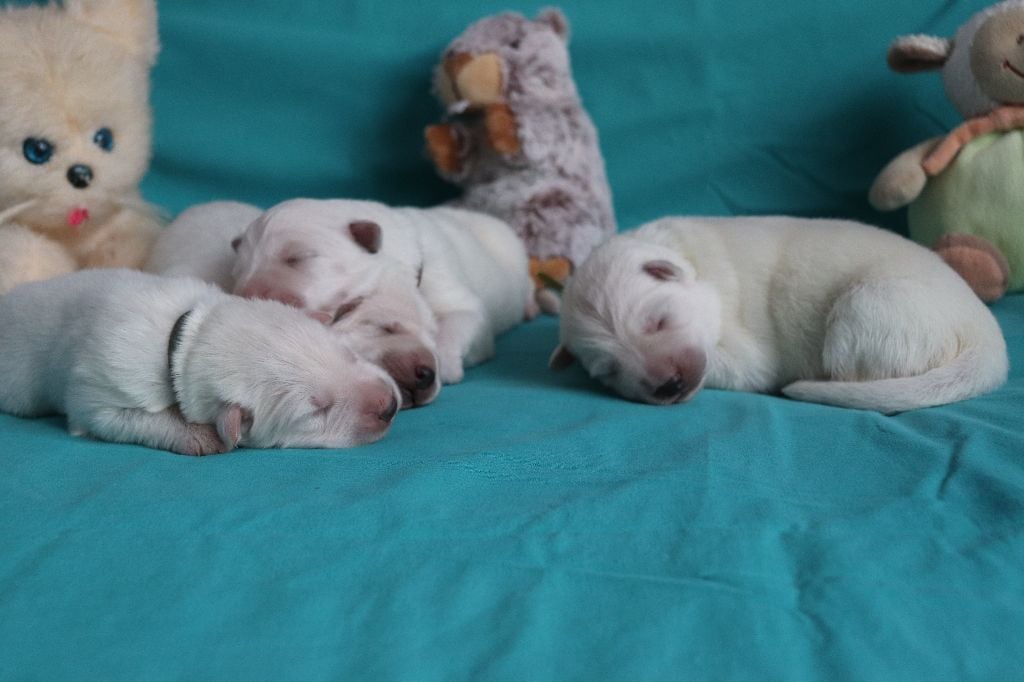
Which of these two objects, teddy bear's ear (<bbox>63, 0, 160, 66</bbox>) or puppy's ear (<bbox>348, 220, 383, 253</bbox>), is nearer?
puppy's ear (<bbox>348, 220, 383, 253</bbox>)

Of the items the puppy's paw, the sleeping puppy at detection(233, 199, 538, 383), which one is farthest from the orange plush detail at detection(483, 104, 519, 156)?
the sleeping puppy at detection(233, 199, 538, 383)

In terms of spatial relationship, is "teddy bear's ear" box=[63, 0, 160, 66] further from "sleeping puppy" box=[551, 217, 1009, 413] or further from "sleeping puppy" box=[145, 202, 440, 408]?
"sleeping puppy" box=[551, 217, 1009, 413]

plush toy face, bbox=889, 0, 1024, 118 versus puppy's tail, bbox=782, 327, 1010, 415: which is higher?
plush toy face, bbox=889, 0, 1024, 118

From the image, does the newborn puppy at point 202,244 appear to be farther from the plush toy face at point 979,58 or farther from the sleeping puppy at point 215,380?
the plush toy face at point 979,58

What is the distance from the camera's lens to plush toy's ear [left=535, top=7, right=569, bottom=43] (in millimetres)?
3861

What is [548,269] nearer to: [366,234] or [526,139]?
[526,139]

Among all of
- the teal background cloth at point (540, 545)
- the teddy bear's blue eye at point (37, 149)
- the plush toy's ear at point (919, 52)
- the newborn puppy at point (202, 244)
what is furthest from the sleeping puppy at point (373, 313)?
the plush toy's ear at point (919, 52)

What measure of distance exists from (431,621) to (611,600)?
25cm

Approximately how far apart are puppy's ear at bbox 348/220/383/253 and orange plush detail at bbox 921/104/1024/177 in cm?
202

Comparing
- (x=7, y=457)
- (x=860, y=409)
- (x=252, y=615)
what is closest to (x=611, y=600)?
(x=252, y=615)

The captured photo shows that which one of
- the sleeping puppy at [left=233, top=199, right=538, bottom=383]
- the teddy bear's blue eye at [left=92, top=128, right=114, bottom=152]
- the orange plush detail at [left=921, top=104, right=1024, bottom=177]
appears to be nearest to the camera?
the sleeping puppy at [left=233, top=199, right=538, bottom=383]

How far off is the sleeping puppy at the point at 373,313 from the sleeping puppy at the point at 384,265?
0.04m

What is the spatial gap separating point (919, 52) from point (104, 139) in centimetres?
286

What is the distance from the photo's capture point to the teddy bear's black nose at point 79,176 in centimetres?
286
